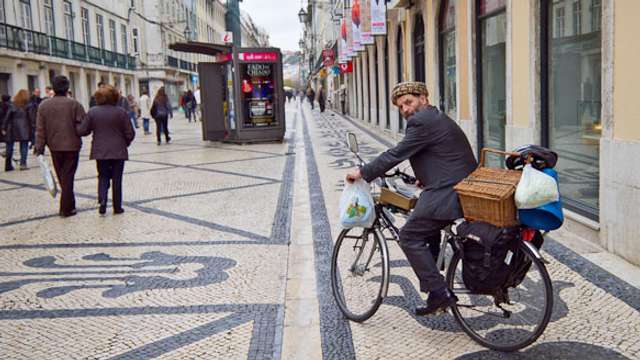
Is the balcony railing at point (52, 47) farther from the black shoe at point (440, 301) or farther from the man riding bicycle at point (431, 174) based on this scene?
the black shoe at point (440, 301)

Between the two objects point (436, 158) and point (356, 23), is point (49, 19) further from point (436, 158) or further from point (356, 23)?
point (436, 158)

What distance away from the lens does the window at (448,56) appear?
13148 mm

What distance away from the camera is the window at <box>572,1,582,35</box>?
705 cm

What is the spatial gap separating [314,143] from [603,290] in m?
14.8

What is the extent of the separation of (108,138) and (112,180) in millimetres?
550

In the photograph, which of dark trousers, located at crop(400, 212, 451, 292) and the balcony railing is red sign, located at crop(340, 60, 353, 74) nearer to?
the balcony railing

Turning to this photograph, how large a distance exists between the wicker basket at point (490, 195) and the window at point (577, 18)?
3.92m

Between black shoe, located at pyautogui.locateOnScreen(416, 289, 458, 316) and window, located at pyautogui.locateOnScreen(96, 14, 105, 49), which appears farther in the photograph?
window, located at pyautogui.locateOnScreen(96, 14, 105, 49)

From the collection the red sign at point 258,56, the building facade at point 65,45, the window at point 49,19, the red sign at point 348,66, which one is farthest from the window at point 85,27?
the red sign at point 258,56

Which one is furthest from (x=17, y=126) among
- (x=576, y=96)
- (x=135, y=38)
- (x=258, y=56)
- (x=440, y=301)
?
(x=135, y=38)

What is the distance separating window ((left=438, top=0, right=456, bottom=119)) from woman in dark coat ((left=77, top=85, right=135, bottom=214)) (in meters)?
6.65

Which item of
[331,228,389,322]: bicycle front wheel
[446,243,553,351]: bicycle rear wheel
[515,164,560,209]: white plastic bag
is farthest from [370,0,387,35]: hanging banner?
[515,164,560,209]: white plastic bag

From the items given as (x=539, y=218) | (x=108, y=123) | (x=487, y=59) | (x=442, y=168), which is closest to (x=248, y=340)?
(x=442, y=168)

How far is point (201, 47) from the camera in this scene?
19.2m
